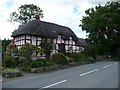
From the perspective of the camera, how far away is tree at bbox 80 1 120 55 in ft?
134

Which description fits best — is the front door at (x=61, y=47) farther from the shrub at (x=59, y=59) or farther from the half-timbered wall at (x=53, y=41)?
the shrub at (x=59, y=59)

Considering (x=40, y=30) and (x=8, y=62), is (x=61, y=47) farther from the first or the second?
(x=8, y=62)

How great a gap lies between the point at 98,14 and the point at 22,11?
21.0m

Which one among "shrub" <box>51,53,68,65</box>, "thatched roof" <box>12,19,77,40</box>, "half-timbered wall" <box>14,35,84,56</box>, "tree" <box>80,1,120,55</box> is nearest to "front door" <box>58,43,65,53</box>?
"half-timbered wall" <box>14,35,84,56</box>

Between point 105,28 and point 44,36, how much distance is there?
2003 centimetres

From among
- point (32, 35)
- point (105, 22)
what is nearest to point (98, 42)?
point (105, 22)

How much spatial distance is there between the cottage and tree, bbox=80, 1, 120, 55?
7.45 meters

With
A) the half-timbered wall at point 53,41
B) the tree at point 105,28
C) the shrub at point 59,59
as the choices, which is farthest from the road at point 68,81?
the tree at point 105,28

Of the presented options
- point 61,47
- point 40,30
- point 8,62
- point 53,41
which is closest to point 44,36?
point 40,30

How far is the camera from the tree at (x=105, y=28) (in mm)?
40844

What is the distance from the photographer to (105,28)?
138 ft

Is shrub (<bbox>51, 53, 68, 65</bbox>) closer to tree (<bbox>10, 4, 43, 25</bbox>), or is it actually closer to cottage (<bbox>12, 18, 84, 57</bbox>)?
cottage (<bbox>12, 18, 84, 57</bbox>)

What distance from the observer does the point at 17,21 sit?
4622cm

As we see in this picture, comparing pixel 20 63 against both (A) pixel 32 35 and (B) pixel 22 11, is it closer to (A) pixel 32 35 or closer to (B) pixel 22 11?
(A) pixel 32 35
